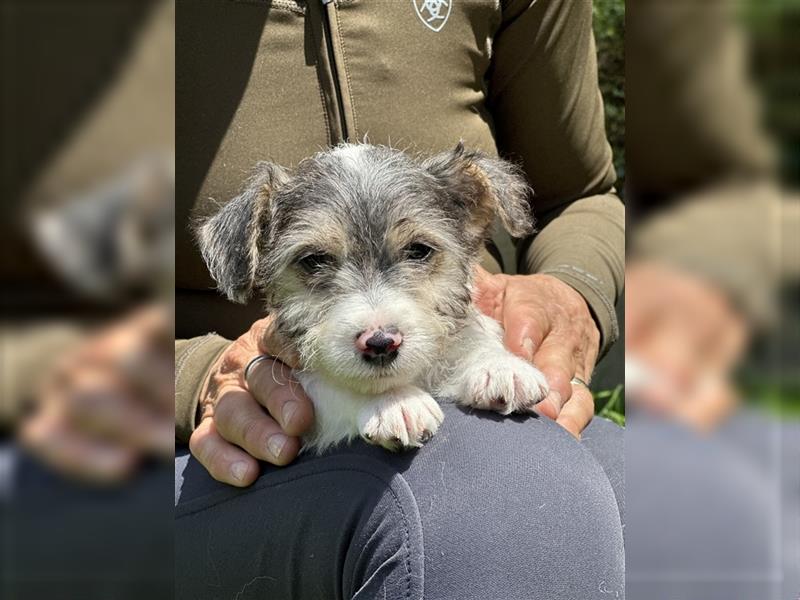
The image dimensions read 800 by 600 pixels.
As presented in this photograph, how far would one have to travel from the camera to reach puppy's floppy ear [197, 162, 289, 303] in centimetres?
251

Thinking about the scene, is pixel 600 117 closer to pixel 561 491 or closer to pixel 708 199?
pixel 561 491

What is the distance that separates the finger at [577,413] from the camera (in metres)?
2.60

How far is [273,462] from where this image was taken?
2.22 m

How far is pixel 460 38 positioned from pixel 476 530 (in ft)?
6.54

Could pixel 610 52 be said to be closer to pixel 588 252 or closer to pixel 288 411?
pixel 588 252

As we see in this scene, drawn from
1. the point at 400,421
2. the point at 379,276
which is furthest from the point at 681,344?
the point at 379,276

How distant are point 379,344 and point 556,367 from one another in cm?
81

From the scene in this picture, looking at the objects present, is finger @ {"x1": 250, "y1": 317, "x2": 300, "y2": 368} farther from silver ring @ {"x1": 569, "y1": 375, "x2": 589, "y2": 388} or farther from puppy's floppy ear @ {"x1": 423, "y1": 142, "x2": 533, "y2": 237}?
silver ring @ {"x1": 569, "y1": 375, "x2": 589, "y2": 388}

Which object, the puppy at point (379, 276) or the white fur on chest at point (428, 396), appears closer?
the white fur on chest at point (428, 396)

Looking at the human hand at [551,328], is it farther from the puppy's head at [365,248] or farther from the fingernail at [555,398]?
the puppy's head at [365,248]

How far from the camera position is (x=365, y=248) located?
242 centimetres

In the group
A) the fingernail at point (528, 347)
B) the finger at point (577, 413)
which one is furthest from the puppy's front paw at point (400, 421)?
the fingernail at point (528, 347)

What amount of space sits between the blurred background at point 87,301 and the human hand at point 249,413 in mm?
1284

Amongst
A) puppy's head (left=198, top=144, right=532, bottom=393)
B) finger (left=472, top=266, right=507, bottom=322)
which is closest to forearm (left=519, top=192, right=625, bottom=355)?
finger (left=472, top=266, right=507, bottom=322)
